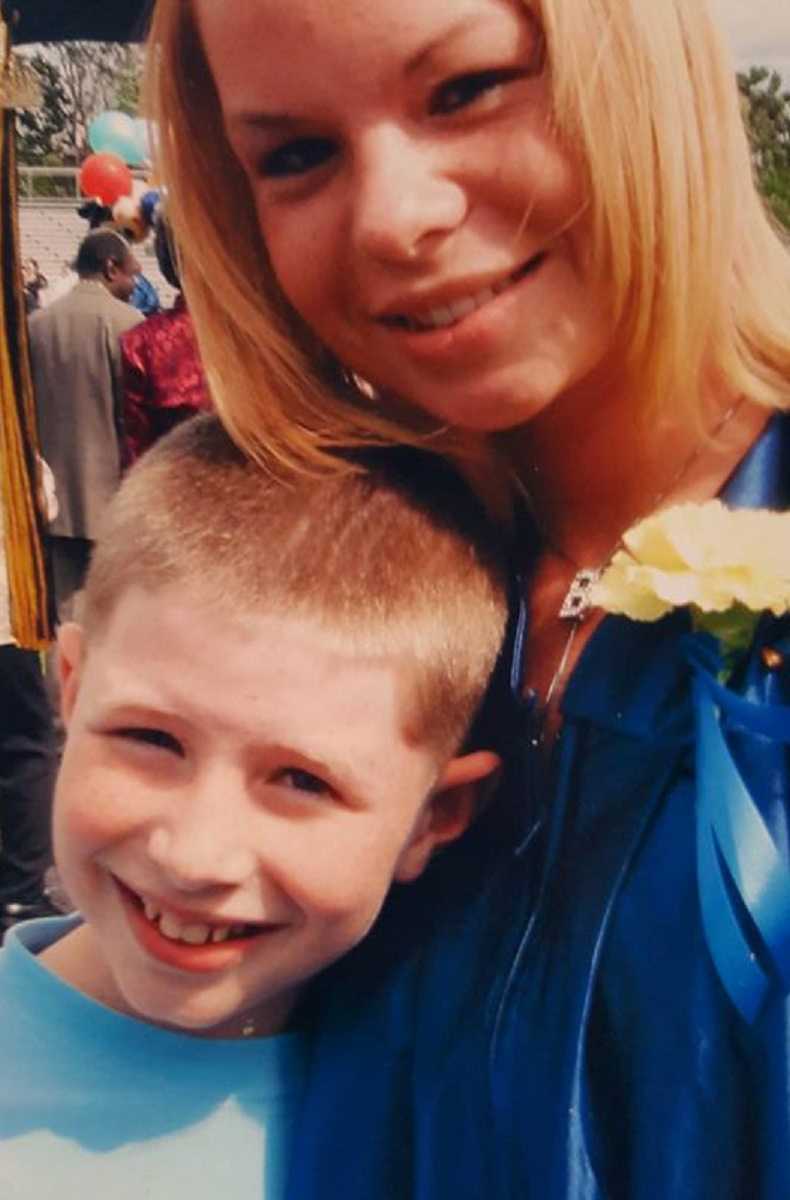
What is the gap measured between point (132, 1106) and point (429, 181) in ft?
2.86

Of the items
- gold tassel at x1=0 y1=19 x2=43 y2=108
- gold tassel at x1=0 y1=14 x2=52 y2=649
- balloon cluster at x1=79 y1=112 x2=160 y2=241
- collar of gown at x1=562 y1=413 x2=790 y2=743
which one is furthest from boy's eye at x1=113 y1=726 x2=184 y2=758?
balloon cluster at x1=79 y1=112 x2=160 y2=241

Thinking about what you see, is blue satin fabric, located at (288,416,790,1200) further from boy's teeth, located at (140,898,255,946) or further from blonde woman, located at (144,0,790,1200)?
boy's teeth, located at (140,898,255,946)

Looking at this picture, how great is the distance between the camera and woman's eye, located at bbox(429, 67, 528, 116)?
1.30 m

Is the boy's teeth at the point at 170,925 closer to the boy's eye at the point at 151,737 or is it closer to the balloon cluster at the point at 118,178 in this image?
the boy's eye at the point at 151,737

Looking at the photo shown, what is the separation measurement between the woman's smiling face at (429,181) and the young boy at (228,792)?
0.56ft

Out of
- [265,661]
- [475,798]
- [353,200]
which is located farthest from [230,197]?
[475,798]

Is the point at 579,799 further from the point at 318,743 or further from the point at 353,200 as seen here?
the point at 353,200

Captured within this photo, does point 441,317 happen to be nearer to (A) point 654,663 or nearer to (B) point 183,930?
(A) point 654,663

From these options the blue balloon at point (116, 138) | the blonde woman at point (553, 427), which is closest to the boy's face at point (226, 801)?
the blonde woman at point (553, 427)

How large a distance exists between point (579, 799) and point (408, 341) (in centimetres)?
47

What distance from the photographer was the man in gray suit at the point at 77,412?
5406mm

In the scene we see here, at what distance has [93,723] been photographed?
1324 millimetres

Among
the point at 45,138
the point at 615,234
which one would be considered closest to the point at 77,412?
the point at 615,234

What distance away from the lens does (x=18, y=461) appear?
119 inches
